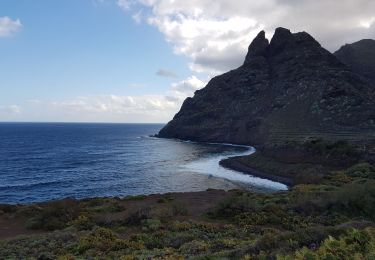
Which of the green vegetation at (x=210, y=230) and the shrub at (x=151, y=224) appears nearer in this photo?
the green vegetation at (x=210, y=230)

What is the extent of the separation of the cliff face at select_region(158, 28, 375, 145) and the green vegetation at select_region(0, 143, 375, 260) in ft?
270

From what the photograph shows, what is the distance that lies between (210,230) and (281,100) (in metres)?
131

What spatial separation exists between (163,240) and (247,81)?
156 m

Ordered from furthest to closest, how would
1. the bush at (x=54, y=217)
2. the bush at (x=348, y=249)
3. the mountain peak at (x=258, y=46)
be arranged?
→ the mountain peak at (x=258, y=46), the bush at (x=54, y=217), the bush at (x=348, y=249)

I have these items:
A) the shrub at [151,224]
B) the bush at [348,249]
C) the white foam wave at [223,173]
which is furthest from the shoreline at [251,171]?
the bush at [348,249]

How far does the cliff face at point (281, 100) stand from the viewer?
403ft

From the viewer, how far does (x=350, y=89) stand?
445 feet

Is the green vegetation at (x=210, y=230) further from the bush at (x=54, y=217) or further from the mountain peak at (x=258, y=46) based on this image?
the mountain peak at (x=258, y=46)

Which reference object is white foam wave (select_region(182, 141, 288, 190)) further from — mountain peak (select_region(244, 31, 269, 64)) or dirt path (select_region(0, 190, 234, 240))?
mountain peak (select_region(244, 31, 269, 64))

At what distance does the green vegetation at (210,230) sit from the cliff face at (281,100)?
82390 mm

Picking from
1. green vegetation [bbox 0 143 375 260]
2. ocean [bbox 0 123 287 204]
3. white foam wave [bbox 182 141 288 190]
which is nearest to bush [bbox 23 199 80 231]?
green vegetation [bbox 0 143 375 260]

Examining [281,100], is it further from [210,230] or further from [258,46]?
[210,230]

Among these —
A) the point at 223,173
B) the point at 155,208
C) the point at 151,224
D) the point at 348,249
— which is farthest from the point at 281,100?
the point at 348,249

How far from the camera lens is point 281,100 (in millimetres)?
148250
